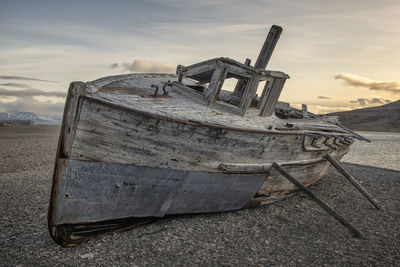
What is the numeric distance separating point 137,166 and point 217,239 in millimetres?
2169

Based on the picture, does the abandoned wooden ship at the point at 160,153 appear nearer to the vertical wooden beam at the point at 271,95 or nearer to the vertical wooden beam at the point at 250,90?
the vertical wooden beam at the point at 250,90

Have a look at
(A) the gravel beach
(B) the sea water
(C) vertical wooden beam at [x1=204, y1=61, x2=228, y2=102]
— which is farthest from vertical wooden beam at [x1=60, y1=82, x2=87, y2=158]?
(B) the sea water

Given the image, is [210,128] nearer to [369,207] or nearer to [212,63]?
[212,63]

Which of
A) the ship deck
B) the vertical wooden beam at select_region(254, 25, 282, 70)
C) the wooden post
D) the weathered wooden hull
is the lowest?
the weathered wooden hull

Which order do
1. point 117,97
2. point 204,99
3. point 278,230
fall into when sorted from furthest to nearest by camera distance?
1. point 204,99
2. point 278,230
3. point 117,97

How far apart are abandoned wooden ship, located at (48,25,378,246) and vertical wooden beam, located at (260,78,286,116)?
0.13 m

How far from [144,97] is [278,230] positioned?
4092 millimetres

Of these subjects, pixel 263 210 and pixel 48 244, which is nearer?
pixel 48 244

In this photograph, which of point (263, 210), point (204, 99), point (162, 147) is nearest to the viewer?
point (162, 147)

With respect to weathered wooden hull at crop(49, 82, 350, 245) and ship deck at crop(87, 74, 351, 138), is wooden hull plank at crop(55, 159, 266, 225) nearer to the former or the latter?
weathered wooden hull at crop(49, 82, 350, 245)

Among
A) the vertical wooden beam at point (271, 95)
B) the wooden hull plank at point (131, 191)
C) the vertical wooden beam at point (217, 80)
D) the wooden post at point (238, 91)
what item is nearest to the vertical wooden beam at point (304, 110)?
the vertical wooden beam at point (271, 95)

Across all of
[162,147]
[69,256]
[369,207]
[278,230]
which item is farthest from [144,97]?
[369,207]

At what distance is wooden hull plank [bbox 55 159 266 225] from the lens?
14.8 feet

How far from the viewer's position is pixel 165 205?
5414mm
